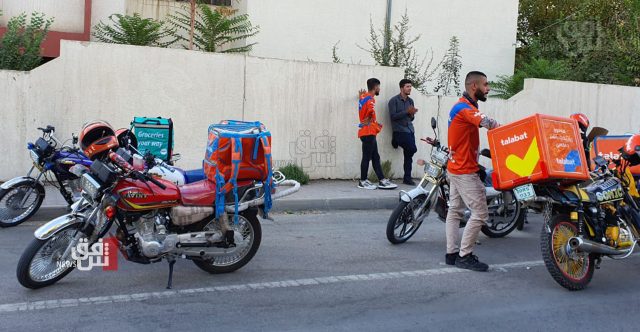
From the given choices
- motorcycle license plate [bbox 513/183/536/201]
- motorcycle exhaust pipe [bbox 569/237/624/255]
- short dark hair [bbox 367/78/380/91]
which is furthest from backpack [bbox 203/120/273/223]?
short dark hair [bbox 367/78/380/91]

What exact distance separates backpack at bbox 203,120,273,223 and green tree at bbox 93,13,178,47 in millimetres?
7865

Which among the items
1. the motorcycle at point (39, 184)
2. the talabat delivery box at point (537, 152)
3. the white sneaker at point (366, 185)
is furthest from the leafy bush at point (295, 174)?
the talabat delivery box at point (537, 152)

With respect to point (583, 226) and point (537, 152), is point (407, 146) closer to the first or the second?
point (583, 226)

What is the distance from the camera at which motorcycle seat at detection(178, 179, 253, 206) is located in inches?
217

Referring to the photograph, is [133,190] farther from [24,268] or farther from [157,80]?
[157,80]

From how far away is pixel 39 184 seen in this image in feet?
25.3

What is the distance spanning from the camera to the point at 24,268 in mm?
4961

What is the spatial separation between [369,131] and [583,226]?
5466mm

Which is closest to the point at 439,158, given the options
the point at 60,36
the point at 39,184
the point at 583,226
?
the point at 583,226

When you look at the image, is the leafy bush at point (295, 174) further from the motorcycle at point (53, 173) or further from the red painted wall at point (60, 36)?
the red painted wall at point (60, 36)

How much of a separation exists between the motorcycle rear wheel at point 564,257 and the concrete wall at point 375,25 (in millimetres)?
10966

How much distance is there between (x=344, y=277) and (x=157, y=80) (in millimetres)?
5873

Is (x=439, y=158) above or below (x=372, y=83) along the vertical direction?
below

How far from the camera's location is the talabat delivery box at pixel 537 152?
5.51m
